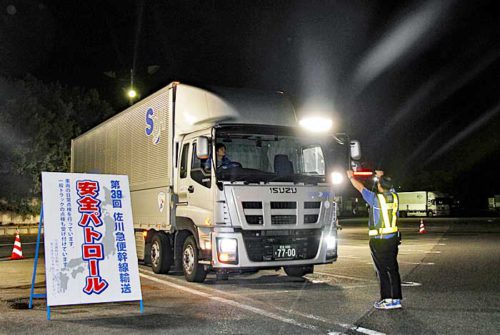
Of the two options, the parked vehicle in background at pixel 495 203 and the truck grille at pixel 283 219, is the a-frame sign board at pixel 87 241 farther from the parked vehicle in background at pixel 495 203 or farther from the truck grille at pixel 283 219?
the parked vehicle in background at pixel 495 203

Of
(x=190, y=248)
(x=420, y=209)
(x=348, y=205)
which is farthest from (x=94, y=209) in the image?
(x=348, y=205)

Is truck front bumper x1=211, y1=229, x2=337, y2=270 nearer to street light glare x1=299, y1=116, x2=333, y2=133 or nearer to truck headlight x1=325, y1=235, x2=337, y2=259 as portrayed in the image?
truck headlight x1=325, y1=235, x2=337, y2=259

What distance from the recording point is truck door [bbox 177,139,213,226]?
11055 millimetres

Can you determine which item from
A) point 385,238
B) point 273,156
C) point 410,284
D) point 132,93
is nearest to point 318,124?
point 273,156

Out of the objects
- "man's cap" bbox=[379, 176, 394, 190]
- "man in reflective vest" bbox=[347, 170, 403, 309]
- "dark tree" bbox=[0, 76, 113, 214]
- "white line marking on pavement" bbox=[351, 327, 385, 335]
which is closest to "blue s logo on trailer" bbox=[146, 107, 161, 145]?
"man in reflective vest" bbox=[347, 170, 403, 309]

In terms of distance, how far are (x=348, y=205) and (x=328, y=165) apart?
69.4 meters

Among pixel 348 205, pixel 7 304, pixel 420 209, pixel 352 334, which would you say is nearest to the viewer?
pixel 352 334

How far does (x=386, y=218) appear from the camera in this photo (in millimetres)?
9008

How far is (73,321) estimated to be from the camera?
8.02 m

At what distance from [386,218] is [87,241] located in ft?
13.9

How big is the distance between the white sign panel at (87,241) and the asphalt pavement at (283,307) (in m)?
0.40

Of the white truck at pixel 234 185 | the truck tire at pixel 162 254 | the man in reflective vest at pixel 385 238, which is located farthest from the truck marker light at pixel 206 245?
the man in reflective vest at pixel 385 238

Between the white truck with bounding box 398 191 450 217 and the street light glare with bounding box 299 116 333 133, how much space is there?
50782 millimetres

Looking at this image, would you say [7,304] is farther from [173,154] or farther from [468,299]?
[468,299]
